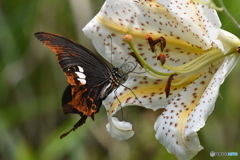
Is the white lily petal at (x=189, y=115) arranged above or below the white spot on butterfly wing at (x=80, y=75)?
below

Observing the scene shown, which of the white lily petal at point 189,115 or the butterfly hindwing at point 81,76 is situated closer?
the white lily petal at point 189,115

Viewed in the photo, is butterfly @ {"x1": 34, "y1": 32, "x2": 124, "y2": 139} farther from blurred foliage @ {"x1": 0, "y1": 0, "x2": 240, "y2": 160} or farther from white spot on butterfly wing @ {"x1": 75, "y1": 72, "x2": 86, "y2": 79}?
blurred foliage @ {"x1": 0, "y1": 0, "x2": 240, "y2": 160}

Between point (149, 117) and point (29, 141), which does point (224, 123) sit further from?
point (29, 141)

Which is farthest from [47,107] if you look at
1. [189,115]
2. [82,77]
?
[189,115]

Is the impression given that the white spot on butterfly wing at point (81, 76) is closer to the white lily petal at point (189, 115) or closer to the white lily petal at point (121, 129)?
the white lily petal at point (121, 129)

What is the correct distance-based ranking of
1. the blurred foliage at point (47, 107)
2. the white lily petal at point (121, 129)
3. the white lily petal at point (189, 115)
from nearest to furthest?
the white lily petal at point (189, 115)
the white lily petal at point (121, 129)
the blurred foliage at point (47, 107)

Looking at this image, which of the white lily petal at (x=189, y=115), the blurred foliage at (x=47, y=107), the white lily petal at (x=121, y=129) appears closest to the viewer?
the white lily petal at (x=189, y=115)

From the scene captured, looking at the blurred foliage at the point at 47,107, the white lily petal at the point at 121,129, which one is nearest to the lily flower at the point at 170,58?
the white lily petal at the point at 121,129

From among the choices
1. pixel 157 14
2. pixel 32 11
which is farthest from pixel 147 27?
pixel 32 11

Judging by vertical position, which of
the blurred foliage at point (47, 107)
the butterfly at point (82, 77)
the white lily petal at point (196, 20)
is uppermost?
the white lily petal at point (196, 20)
